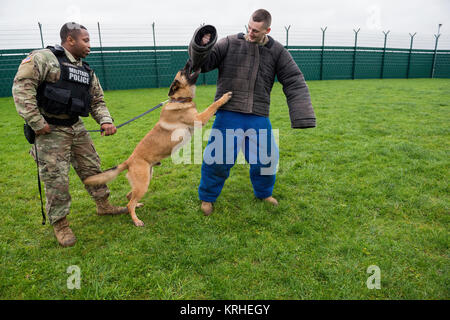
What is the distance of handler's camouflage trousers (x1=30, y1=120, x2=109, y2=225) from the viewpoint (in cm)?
305

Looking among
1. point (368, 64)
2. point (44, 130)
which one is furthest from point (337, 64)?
point (44, 130)

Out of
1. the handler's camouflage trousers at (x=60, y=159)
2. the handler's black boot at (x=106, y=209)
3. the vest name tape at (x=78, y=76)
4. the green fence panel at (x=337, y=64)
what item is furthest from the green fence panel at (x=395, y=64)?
the handler's camouflage trousers at (x=60, y=159)

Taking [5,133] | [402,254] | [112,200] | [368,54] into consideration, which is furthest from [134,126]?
[368,54]

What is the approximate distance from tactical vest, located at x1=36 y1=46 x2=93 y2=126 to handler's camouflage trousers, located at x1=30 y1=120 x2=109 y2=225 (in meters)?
0.16

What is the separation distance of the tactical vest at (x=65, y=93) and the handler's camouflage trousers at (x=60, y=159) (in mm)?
162

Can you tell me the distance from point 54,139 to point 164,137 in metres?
1.20

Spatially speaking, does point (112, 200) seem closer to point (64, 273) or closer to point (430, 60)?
point (64, 273)

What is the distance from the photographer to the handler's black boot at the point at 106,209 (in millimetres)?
3721

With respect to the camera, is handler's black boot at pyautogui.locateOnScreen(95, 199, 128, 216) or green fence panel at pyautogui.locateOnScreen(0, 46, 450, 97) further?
green fence panel at pyautogui.locateOnScreen(0, 46, 450, 97)

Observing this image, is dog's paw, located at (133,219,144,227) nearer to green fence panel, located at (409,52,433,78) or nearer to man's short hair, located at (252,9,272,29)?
man's short hair, located at (252,9,272,29)

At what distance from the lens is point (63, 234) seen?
3.19 meters

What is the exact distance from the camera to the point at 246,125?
3592mm

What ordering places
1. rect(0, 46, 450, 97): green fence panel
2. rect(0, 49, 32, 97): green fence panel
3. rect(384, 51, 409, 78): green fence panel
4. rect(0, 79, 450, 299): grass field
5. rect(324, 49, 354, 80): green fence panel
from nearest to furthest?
Answer: rect(0, 79, 450, 299): grass field → rect(0, 49, 32, 97): green fence panel → rect(0, 46, 450, 97): green fence panel → rect(324, 49, 354, 80): green fence panel → rect(384, 51, 409, 78): green fence panel

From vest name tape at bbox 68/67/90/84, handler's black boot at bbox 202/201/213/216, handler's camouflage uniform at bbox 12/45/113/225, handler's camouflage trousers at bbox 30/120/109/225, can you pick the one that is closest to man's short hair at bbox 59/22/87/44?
handler's camouflage uniform at bbox 12/45/113/225
